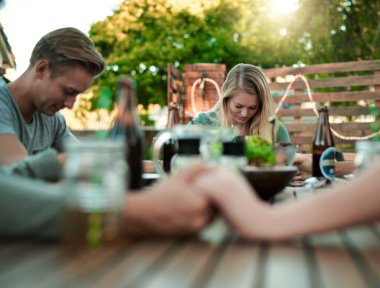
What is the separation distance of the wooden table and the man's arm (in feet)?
3.56

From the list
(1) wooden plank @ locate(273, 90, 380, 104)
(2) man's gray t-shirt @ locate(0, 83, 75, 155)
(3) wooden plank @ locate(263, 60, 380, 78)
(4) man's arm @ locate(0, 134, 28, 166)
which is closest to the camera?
(4) man's arm @ locate(0, 134, 28, 166)

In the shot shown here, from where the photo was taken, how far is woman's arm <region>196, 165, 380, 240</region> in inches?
40.9

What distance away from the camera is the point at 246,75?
3.64 m

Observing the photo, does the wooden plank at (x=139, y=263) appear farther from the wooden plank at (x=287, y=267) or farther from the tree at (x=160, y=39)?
the tree at (x=160, y=39)

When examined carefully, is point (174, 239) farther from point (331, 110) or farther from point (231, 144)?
point (331, 110)

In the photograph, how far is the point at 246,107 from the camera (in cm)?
350

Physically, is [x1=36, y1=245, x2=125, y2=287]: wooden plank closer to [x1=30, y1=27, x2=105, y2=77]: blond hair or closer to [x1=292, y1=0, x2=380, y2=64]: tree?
[x1=30, y1=27, x2=105, y2=77]: blond hair

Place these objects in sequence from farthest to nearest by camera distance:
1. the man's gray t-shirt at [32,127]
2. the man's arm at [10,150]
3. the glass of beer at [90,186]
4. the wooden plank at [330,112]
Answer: the wooden plank at [330,112] < the man's gray t-shirt at [32,127] < the man's arm at [10,150] < the glass of beer at [90,186]

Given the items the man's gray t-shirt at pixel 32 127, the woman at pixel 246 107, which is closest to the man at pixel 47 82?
the man's gray t-shirt at pixel 32 127

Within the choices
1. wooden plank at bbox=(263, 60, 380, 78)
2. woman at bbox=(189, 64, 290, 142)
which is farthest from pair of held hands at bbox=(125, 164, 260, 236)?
wooden plank at bbox=(263, 60, 380, 78)

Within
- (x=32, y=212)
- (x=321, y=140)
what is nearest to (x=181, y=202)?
(x=32, y=212)

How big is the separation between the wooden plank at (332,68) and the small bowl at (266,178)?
21.4 feet

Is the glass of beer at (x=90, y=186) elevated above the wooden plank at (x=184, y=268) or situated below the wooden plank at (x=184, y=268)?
above

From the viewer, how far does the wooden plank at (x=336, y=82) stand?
307 inches
